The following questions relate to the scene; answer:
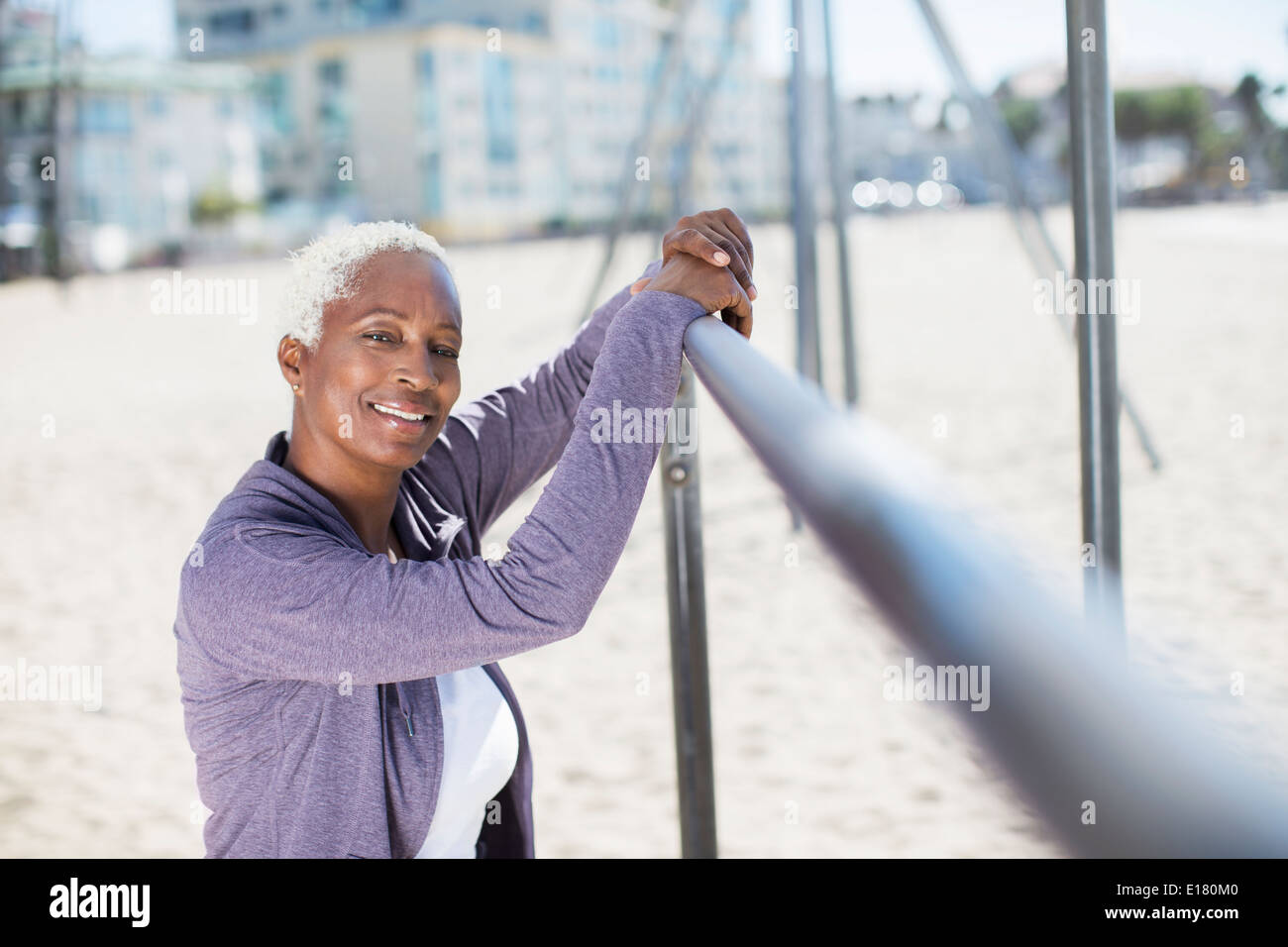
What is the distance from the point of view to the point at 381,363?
141 cm

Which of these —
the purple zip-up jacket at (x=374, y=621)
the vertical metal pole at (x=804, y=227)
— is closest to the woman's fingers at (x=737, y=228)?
the purple zip-up jacket at (x=374, y=621)

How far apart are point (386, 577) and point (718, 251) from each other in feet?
1.52

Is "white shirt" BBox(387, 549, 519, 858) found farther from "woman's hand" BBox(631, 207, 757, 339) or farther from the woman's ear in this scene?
"woman's hand" BBox(631, 207, 757, 339)

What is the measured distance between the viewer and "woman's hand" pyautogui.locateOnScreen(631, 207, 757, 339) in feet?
4.12

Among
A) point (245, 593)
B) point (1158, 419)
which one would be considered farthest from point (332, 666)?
point (1158, 419)

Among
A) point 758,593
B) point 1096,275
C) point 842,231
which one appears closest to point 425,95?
point 842,231

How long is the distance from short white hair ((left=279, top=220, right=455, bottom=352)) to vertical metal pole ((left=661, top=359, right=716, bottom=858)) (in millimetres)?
502

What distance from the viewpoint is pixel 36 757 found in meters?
3.21

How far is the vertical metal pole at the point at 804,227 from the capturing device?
462cm

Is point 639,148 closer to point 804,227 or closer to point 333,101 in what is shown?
point 804,227

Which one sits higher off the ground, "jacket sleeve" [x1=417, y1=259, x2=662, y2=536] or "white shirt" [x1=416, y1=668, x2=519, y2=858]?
"jacket sleeve" [x1=417, y1=259, x2=662, y2=536]

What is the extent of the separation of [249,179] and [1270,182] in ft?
120

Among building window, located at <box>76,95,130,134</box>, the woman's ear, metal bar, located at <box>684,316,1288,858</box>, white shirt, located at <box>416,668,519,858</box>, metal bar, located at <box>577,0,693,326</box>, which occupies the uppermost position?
building window, located at <box>76,95,130,134</box>

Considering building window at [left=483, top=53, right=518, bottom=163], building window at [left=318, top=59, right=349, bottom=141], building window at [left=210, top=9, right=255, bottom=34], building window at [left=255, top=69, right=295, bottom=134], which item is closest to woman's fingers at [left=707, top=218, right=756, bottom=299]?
building window at [left=483, top=53, right=518, bottom=163]
